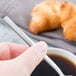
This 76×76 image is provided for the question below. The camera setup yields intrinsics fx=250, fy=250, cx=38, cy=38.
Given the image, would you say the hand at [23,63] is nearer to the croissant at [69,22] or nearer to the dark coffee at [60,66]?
the dark coffee at [60,66]

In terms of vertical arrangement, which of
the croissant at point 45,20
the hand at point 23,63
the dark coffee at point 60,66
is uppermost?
the hand at point 23,63

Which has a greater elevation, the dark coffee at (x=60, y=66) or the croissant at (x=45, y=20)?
the dark coffee at (x=60, y=66)

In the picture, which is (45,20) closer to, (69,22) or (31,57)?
(69,22)

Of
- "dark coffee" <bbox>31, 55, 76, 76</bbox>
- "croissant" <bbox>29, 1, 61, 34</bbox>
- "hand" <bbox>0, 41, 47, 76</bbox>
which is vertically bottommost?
"croissant" <bbox>29, 1, 61, 34</bbox>

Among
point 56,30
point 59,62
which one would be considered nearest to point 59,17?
point 56,30

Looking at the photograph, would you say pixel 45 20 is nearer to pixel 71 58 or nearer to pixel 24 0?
pixel 24 0

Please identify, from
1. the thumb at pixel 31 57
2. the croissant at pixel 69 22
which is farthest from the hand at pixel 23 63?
the croissant at pixel 69 22

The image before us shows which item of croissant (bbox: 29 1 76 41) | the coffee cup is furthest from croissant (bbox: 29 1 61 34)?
the coffee cup

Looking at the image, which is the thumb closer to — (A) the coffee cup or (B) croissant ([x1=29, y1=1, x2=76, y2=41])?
(A) the coffee cup
